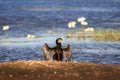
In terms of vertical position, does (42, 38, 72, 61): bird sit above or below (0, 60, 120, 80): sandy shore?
below

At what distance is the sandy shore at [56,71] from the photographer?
1603 centimetres

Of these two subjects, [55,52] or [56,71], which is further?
[55,52]

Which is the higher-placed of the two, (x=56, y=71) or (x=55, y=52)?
(x=56, y=71)

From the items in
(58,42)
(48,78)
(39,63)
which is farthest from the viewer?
(58,42)

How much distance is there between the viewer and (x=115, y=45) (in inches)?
1165

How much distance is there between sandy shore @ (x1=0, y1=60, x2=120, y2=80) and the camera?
16.0 meters

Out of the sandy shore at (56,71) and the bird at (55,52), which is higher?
the sandy shore at (56,71)

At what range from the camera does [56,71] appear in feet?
55.6

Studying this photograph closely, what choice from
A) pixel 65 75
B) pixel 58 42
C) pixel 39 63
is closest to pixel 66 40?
pixel 58 42

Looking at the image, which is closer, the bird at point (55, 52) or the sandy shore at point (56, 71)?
the sandy shore at point (56, 71)

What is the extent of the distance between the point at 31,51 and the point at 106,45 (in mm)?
4247

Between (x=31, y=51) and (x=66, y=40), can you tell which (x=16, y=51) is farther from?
(x=66, y=40)

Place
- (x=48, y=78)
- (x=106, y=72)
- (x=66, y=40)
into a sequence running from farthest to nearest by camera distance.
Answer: (x=66, y=40) < (x=106, y=72) < (x=48, y=78)

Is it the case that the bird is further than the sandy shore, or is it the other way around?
the bird
